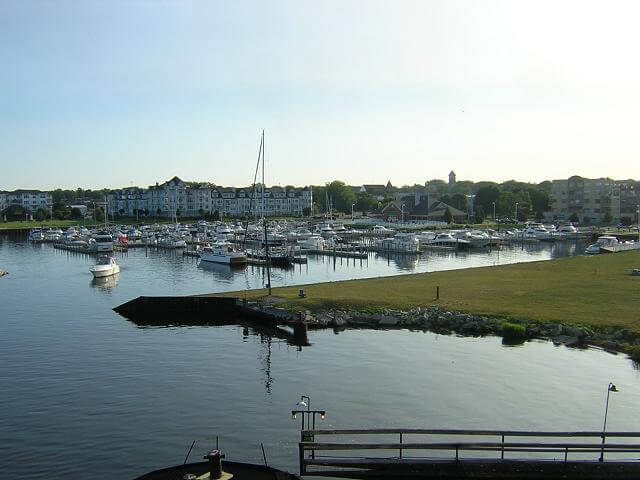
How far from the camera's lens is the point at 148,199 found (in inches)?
7702

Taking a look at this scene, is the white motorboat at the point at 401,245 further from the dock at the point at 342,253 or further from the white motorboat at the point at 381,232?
the white motorboat at the point at 381,232

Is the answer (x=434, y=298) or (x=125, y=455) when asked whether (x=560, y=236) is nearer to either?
(x=434, y=298)

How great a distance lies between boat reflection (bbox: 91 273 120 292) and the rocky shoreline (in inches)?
988

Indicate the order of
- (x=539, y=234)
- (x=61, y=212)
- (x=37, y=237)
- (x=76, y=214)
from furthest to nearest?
(x=76, y=214)
(x=61, y=212)
(x=37, y=237)
(x=539, y=234)

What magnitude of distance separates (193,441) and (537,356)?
1831 centimetres

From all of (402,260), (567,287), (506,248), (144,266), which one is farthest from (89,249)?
(567,287)

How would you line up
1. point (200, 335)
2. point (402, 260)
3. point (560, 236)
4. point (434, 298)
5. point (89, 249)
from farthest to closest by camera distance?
point (560, 236)
point (89, 249)
point (402, 260)
point (434, 298)
point (200, 335)

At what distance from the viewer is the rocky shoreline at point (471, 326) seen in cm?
3281

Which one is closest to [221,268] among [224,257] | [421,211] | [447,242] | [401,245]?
[224,257]

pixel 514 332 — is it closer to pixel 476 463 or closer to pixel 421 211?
pixel 476 463

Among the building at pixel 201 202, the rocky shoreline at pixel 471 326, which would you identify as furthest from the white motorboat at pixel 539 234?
the building at pixel 201 202

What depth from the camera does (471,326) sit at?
1457 inches

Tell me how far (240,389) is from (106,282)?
41275 mm

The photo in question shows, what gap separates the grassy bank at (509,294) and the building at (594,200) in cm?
10554
